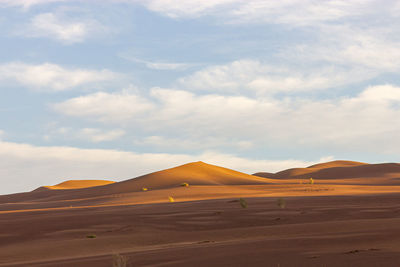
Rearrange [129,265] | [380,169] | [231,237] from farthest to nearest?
[380,169] → [231,237] → [129,265]

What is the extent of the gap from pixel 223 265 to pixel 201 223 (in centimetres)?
1181

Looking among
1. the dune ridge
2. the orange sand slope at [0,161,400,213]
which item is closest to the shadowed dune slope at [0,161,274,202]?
the orange sand slope at [0,161,400,213]

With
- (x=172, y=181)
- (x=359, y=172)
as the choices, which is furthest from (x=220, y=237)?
(x=359, y=172)

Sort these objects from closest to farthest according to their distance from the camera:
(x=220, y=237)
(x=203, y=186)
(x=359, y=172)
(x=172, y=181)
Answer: (x=220, y=237) → (x=203, y=186) → (x=172, y=181) → (x=359, y=172)

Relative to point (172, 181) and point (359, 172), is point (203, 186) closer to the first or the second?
point (172, 181)

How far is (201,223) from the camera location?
75.9 ft

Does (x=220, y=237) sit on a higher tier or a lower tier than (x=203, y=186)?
lower

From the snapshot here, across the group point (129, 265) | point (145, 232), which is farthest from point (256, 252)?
point (145, 232)

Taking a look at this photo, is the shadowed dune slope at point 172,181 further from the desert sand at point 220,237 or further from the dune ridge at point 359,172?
the desert sand at point 220,237

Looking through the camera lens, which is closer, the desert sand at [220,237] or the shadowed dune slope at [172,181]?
the desert sand at [220,237]

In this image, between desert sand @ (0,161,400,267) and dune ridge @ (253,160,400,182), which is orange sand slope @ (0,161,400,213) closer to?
dune ridge @ (253,160,400,182)

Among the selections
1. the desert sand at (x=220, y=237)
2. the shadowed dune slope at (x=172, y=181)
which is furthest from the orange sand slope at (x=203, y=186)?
the desert sand at (x=220, y=237)

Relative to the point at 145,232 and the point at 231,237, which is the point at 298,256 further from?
the point at 145,232

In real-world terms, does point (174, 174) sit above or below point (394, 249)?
above
